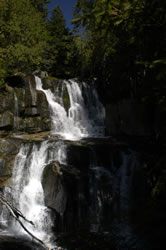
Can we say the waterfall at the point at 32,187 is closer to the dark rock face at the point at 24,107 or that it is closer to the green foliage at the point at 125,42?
the dark rock face at the point at 24,107

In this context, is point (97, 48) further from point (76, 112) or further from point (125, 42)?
point (125, 42)

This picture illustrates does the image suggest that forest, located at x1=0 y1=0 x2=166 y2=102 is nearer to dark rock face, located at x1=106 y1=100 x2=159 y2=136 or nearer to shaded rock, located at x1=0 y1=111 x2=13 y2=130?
dark rock face, located at x1=106 y1=100 x2=159 y2=136

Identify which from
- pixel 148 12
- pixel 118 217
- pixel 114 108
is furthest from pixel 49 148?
pixel 148 12

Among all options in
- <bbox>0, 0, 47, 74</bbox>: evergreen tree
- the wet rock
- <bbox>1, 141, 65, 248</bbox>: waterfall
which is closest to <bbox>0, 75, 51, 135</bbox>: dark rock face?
<bbox>0, 0, 47, 74</bbox>: evergreen tree

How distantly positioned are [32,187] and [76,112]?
29.5 ft

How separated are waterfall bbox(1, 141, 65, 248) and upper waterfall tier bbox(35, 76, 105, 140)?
3.76 meters

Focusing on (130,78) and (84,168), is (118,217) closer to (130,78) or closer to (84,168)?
(84,168)

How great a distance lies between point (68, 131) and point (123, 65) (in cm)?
629

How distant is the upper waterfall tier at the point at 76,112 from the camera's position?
54.3 ft

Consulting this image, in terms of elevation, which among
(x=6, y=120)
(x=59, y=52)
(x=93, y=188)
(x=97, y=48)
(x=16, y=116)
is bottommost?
(x=93, y=188)

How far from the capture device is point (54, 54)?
2880cm

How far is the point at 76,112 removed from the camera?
1812 centimetres

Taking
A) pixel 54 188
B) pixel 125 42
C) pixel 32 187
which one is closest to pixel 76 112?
pixel 125 42

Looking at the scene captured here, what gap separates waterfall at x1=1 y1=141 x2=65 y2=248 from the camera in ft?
29.3
